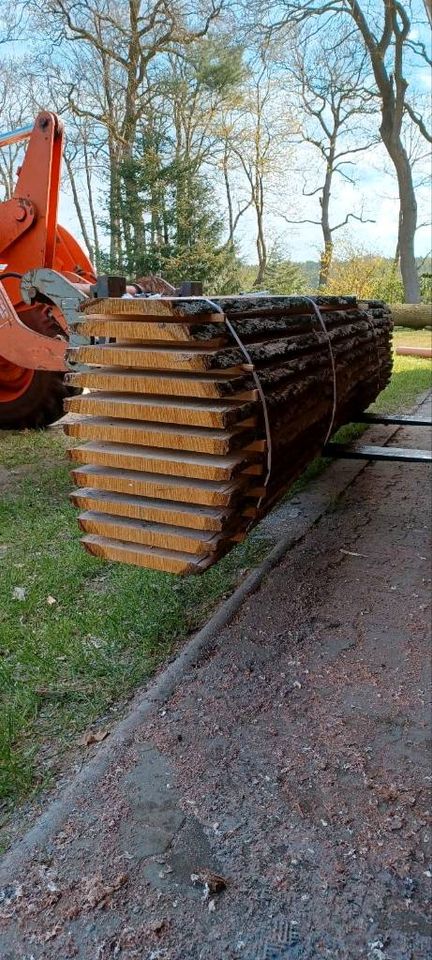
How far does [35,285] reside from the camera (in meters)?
4.36

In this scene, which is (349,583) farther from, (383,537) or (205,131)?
(205,131)

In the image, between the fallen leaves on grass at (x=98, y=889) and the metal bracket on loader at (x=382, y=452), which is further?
the metal bracket on loader at (x=382, y=452)

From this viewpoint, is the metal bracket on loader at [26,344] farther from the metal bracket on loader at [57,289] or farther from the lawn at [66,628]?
the lawn at [66,628]

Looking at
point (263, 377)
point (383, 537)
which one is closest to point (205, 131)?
point (383, 537)

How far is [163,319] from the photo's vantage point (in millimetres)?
1784

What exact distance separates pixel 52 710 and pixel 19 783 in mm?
324

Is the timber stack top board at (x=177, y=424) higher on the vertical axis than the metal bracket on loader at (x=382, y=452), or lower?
higher

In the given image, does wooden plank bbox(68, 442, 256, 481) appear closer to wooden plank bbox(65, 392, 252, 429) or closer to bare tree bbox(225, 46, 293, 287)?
wooden plank bbox(65, 392, 252, 429)

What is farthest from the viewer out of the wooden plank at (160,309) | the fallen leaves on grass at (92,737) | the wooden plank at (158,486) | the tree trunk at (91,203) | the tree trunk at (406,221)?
the tree trunk at (406,221)

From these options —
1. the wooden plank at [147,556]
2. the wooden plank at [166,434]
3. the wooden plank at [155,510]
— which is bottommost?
the wooden plank at [147,556]

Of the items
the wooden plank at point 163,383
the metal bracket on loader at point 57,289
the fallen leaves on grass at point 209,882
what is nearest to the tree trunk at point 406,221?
the metal bracket on loader at point 57,289

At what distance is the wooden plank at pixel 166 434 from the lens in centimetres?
177

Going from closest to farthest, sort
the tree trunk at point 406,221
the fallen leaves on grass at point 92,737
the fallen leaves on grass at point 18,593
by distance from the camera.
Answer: the fallen leaves on grass at point 92,737 < the fallen leaves on grass at point 18,593 < the tree trunk at point 406,221

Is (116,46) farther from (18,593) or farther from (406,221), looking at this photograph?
(18,593)
